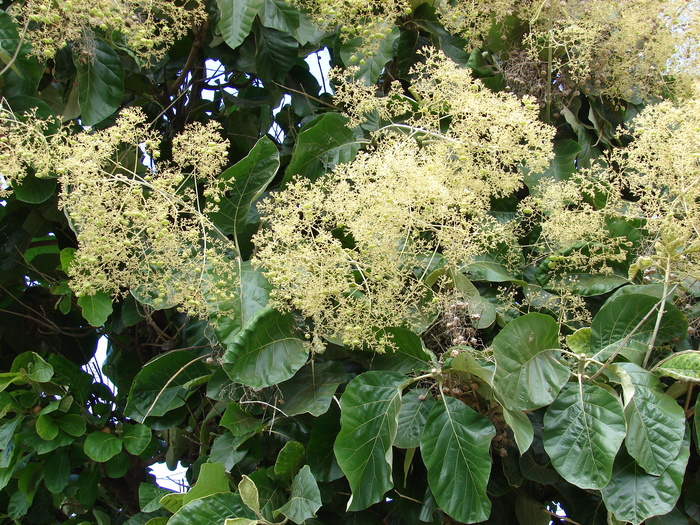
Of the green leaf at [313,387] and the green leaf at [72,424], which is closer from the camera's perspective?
the green leaf at [313,387]

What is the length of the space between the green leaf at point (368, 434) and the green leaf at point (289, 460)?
16 centimetres

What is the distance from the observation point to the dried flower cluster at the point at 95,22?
1788 millimetres

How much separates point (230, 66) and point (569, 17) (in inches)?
42.8

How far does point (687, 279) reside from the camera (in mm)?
1667

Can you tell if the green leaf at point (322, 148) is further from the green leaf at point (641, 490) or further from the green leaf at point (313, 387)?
the green leaf at point (641, 490)

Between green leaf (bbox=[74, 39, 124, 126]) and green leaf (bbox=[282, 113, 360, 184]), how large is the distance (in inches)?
22.6

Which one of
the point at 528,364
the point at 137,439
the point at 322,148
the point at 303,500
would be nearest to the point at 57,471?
the point at 137,439

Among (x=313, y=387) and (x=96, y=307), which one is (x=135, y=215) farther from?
(x=313, y=387)

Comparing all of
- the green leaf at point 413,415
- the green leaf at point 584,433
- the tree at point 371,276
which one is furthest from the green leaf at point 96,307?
the green leaf at point 584,433

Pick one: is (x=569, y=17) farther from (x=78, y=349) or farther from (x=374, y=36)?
(x=78, y=349)

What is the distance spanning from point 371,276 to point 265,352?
303 mm

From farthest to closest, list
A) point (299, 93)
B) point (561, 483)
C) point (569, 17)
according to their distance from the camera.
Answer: point (299, 93) < point (569, 17) < point (561, 483)

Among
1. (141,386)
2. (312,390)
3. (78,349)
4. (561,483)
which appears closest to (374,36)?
(312,390)

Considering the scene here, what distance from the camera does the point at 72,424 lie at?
1794 millimetres
